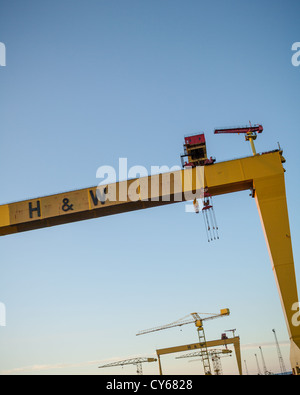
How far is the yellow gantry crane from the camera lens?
46.2 ft

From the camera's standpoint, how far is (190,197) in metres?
15.9

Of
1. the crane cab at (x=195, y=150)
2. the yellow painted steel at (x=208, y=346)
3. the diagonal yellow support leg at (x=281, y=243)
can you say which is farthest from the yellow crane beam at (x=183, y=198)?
the yellow painted steel at (x=208, y=346)

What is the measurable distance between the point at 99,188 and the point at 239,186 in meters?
6.07

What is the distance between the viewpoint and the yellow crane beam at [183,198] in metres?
14.1

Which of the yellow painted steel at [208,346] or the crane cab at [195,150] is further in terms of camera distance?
the yellow painted steel at [208,346]

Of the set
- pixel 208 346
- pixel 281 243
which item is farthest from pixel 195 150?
pixel 208 346

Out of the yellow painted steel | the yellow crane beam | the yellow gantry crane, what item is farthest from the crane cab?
the yellow painted steel

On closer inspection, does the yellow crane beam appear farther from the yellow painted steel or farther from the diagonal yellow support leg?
the yellow painted steel

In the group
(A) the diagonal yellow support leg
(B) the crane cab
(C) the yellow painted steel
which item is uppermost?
(B) the crane cab

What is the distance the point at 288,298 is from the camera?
513 inches

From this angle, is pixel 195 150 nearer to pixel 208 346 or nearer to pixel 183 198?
pixel 183 198

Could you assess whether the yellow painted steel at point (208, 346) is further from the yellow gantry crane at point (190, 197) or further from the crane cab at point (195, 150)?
the crane cab at point (195, 150)
